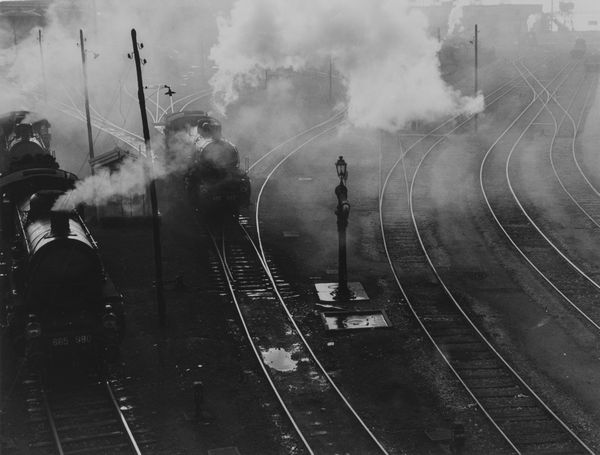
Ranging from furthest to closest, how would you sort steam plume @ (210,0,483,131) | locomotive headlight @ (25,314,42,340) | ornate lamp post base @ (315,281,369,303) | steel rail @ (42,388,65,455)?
steam plume @ (210,0,483,131) < ornate lamp post base @ (315,281,369,303) < locomotive headlight @ (25,314,42,340) < steel rail @ (42,388,65,455)

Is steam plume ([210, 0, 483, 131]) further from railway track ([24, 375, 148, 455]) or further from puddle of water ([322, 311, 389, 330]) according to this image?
railway track ([24, 375, 148, 455])

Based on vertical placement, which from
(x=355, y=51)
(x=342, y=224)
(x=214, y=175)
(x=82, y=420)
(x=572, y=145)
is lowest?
(x=82, y=420)

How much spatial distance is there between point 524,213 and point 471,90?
36406 mm

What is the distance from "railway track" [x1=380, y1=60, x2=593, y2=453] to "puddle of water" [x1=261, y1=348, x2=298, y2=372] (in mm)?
3511

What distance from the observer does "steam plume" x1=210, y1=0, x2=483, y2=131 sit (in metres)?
38.4

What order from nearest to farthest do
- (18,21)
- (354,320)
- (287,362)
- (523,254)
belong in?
(287,362)
(354,320)
(523,254)
(18,21)

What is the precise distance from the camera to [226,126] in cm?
5262

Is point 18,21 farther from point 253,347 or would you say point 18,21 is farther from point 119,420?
point 119,420

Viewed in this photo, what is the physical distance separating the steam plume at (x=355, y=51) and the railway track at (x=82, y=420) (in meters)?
23.2

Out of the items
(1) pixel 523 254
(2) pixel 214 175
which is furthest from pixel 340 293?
(2) pixel 214 175

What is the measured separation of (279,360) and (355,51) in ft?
92.1

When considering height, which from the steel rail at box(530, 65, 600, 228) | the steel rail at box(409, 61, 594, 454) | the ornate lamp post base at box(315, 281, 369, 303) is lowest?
the steel rail at box(409, 61, 594, 454)

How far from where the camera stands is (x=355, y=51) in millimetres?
44500

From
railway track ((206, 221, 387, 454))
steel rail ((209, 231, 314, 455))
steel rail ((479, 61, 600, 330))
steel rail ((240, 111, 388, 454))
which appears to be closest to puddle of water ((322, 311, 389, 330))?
steel rail ((240, 111, 388, 454))
